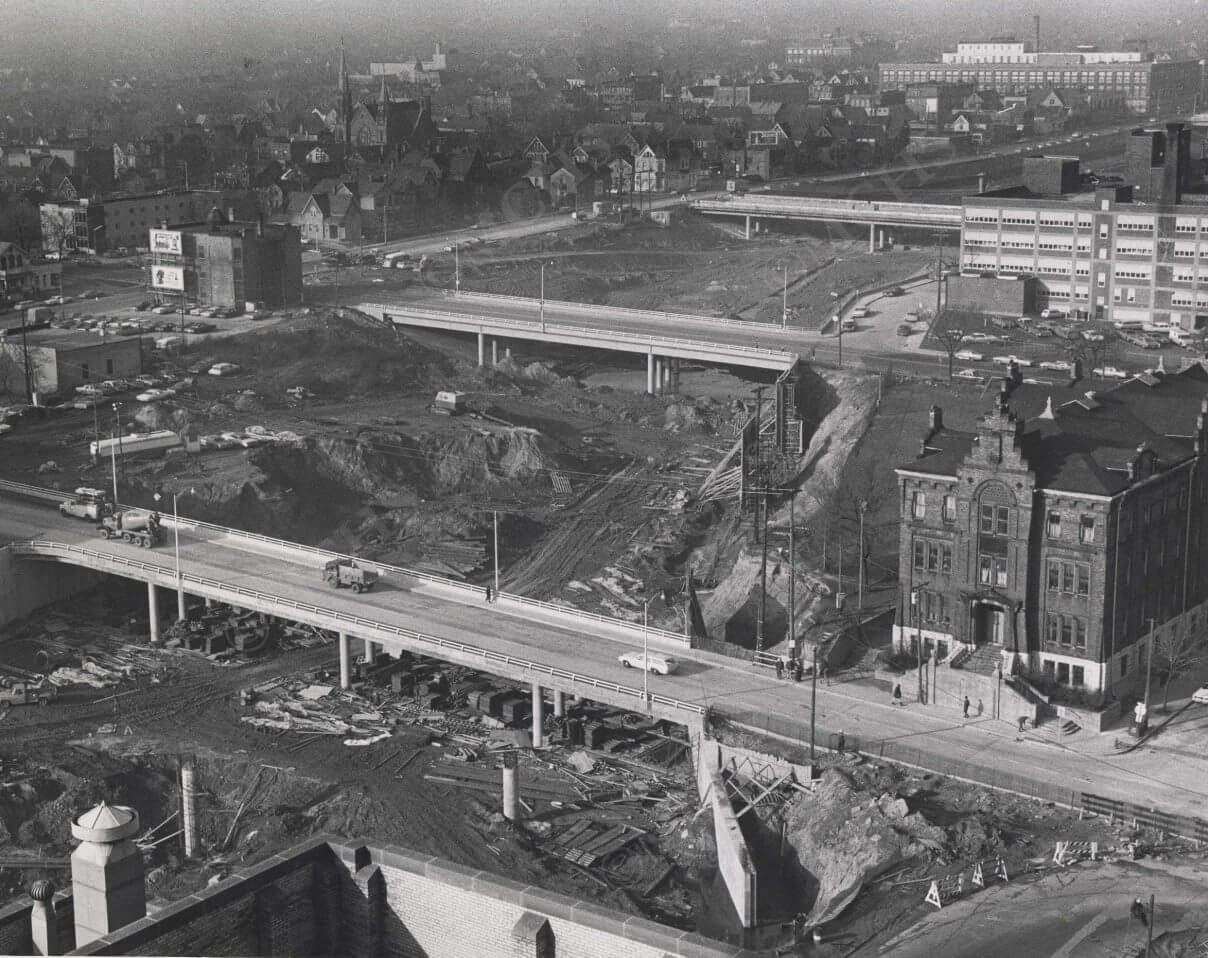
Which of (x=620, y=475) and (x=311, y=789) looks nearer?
(x=311, y=789)

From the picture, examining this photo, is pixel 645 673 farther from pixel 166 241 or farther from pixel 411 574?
pixel 166 241

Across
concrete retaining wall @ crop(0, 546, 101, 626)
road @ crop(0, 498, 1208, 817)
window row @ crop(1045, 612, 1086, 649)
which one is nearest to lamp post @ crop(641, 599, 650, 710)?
road @ crop(0, 498, 1208, 817)

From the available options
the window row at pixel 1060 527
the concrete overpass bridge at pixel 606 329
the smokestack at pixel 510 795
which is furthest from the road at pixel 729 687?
the concrete overpass bridge at pixel 606 329

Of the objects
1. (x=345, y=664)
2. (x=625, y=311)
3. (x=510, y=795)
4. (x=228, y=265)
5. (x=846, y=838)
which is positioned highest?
(x=228, y=265)

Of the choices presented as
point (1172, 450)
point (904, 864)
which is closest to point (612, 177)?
point (1172, 450)

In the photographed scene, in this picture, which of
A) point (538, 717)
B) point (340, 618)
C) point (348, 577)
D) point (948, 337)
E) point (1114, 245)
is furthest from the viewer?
point (1114, 245)

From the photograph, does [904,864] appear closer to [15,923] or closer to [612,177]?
[15,923]

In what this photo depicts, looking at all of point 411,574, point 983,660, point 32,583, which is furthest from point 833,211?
point 983,660

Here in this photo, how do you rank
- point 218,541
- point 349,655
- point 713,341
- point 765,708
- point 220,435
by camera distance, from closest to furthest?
1. point 765,708
2. point 349,655
3. point 218,541
4. point 220,435
5. point 713,341

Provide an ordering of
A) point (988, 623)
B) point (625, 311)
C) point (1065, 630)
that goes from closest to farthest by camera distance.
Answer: point (1065, 630)
point (988, 623)
point (625, 311)
